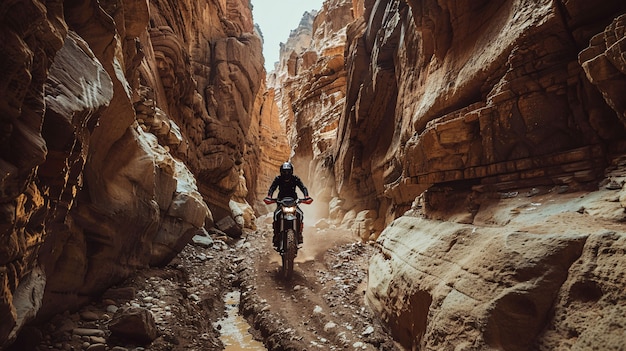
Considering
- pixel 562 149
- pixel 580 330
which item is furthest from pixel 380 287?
pixel 562 149

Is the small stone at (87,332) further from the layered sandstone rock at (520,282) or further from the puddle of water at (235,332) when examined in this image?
the layered sandstone rock at (520,282)

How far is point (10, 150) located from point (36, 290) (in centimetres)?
165

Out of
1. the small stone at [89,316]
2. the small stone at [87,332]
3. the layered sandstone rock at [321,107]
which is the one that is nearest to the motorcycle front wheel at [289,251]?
the small stone at [89,316]

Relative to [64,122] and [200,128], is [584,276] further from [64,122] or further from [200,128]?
[200,128]

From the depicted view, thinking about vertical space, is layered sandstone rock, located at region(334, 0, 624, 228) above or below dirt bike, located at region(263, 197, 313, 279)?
above

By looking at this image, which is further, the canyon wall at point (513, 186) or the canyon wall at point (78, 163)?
the canyon wall at point (513, 186)

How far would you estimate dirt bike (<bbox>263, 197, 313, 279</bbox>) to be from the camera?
7.05 meters

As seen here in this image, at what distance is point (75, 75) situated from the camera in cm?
290

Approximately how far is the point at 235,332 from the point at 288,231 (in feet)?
8.20

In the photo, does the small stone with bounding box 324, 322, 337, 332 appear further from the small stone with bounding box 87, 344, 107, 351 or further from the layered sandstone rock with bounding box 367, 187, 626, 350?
the small stone with bounding box 87, 344, 107, 351

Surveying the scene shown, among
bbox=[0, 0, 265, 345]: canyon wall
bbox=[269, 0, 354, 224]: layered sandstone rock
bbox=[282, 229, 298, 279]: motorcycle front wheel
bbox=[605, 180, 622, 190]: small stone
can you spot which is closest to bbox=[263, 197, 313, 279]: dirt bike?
bbox=[282, 229, 298, 279]: motorcycle front wheel

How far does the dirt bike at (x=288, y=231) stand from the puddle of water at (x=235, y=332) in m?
1.45

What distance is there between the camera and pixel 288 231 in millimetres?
7109

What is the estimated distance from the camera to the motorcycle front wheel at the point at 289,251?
7.02m
